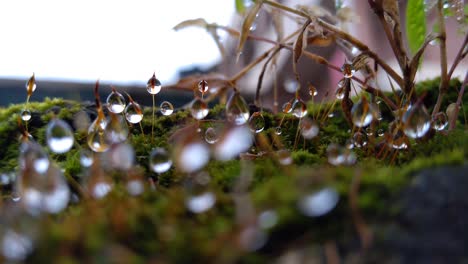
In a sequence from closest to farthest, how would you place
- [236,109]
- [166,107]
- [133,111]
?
[236,109], [133,111], [166,107]

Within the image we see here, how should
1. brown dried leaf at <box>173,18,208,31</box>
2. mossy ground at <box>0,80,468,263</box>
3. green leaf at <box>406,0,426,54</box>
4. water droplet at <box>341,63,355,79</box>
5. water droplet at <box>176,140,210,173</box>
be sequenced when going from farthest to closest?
brown dried leaf at <box>173,18,208,31</box>
green leaf at <box>406,0,426,54</box>
water droplet at <box>341,63,355,79</box>
water droplet at <box>176,140,210,173</box>
mossy ground at <box>0,80,468,263</box>

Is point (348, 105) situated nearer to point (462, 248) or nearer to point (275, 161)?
point (275, 161)

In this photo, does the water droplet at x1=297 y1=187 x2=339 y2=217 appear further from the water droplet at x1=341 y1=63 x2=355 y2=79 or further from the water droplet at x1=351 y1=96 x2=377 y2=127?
the water droplet at x1=341 y1=63 x2=355 y2=79

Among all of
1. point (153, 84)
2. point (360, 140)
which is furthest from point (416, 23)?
point (153, 84)

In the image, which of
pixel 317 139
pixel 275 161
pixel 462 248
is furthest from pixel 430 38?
pixel 462 248

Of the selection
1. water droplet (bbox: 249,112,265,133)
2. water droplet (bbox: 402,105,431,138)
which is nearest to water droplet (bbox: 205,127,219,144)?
water droplet (bbox: 249,112,265,133)

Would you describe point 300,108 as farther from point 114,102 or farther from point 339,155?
point 114,102
